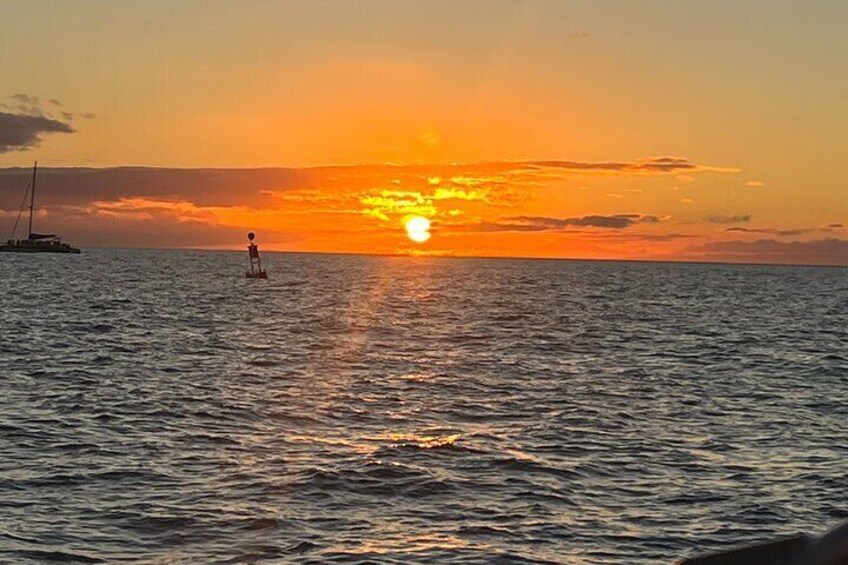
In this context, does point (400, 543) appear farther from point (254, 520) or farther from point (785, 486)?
point (785, 486)

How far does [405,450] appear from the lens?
21.5 metres

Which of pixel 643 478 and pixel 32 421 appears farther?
pixel 32 421

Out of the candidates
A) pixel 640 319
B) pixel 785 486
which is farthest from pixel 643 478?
pixel 640 319

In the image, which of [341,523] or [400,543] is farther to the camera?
[341,523]

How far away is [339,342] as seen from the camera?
50.1 m

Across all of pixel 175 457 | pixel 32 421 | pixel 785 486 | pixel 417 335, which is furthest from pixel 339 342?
pixel 785 486

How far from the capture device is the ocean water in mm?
15188

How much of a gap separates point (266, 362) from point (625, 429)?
60.8 feet

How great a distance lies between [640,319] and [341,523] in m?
62.7

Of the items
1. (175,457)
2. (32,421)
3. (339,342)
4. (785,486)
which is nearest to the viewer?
(785,486)

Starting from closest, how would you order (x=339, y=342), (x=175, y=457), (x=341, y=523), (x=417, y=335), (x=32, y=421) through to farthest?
(x=341, y=523) < (x=175, y=457) < (x=32, y=421) < (x=339, y=342) < (x=417, y=335)

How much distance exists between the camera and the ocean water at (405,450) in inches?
598

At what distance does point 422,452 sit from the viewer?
21.3 m

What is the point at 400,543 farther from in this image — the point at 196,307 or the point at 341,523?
the point at 196,307
